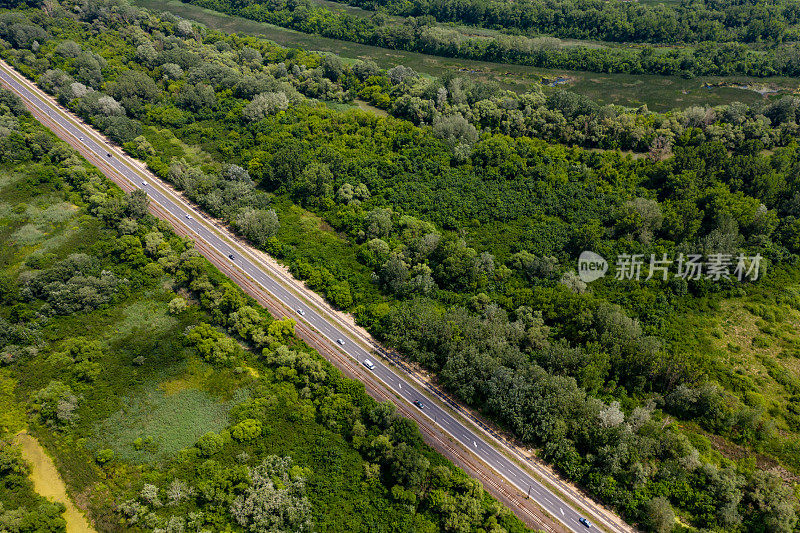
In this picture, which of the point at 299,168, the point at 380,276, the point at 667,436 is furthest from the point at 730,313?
the point at 299,168

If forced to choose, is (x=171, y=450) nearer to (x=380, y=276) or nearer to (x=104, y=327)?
(x=104, y=327)

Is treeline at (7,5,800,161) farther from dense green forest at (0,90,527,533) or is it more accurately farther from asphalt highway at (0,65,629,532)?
dense green forest at (0,90,527,533)

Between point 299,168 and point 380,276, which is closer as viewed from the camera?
point 380,276

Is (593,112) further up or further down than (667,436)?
further up

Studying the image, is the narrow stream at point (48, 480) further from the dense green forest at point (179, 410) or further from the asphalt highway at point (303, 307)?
the asphalt highway at point (303, 307)

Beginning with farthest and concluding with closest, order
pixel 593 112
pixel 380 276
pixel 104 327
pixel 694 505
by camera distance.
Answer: pixel 593 112 < pixel 380 276 < pixel 104 327 < pixel 694 505

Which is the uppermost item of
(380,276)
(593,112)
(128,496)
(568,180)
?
(593,112)
